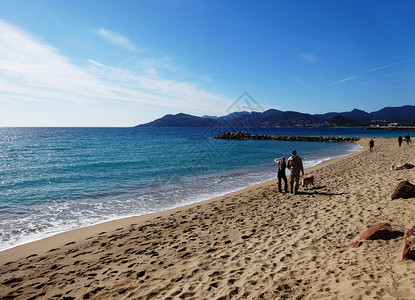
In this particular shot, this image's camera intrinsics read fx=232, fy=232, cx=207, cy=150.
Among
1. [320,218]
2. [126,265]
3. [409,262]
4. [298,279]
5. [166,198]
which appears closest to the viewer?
[409,262]

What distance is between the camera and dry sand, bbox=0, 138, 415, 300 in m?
3.98

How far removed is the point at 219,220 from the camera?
8312 millimetres

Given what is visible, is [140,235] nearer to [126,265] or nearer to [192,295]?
[126,265]

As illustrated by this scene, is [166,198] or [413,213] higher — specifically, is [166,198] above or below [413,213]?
below

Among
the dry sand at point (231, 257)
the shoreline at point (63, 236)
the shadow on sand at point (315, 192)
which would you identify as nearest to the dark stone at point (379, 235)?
the dry sand at point (231, 257)

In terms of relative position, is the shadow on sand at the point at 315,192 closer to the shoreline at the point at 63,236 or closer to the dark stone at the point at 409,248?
the dark stone at the point at 409,248

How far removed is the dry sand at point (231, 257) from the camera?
3980mm

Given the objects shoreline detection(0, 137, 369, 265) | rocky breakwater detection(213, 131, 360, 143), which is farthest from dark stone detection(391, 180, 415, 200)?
rocky breakwater detection(213, 131, 360, 143)

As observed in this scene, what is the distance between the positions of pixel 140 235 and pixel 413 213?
25.8 feet

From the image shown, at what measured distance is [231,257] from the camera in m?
5.39

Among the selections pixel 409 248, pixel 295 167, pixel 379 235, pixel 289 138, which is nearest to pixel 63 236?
pixel 379 235

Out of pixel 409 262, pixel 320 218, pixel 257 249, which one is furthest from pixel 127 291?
pixel 320 218

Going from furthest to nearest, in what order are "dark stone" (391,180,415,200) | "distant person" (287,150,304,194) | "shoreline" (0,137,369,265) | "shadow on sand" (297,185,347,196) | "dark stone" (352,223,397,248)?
"distant person" (287,150,304,194), "shadow on sand" (297,185,347,196), "dark stone" (391,180,415,200), "shoreline" (0,137,369,265), "dark stone" (352,223,397,248)

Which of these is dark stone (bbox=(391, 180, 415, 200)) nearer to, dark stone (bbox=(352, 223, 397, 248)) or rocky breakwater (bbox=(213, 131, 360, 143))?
dark stone (bbox=(352, 223, 397, 248))
